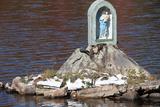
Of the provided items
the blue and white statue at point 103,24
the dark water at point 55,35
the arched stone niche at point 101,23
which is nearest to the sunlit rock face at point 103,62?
the arched stone niche at point 101,23

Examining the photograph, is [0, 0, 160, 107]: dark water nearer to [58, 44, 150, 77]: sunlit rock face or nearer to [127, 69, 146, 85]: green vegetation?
[127, 69, 146, 85]: green vegetation

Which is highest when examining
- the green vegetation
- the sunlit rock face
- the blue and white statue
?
the blue and white statue

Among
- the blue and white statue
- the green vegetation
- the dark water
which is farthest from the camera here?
the dark water

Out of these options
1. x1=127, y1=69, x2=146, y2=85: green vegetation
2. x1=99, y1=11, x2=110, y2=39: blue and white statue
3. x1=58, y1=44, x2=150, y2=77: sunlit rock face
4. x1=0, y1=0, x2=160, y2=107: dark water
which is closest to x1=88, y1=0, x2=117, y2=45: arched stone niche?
x1=99, y1=11, x2=110, y2=39: blue and white statue

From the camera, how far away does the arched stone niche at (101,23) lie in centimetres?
2891

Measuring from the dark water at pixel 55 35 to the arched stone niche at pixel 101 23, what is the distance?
3.08m

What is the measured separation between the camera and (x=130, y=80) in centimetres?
2788

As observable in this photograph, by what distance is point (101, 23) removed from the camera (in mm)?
29266

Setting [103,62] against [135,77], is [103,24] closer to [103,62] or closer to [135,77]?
[103,62]

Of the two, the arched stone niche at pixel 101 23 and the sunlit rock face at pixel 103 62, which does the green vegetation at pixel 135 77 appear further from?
the arched stone niche at pixel 101 23

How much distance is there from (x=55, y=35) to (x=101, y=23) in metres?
14.9

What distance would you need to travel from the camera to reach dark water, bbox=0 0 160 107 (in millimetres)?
32000

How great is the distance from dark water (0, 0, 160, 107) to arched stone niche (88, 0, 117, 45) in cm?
308

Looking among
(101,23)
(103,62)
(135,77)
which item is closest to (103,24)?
(101,23)
